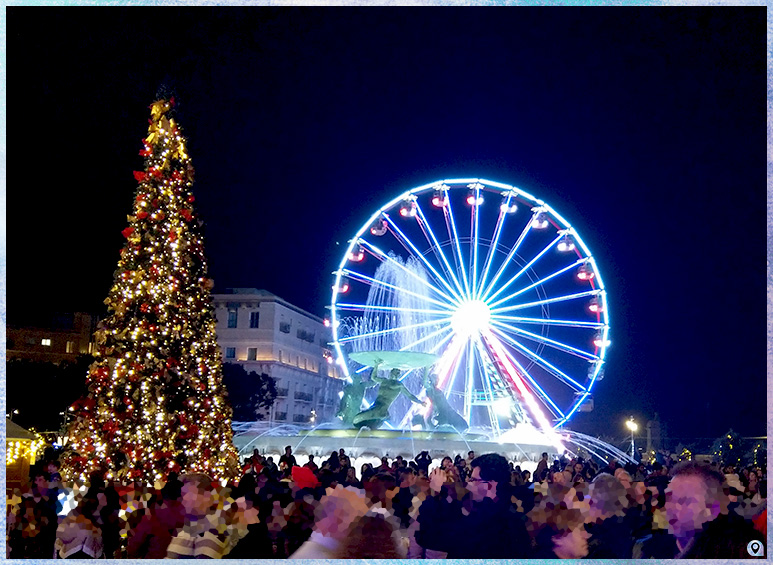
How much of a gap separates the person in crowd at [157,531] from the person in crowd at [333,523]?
1683mm

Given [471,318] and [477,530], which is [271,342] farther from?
[477,530]

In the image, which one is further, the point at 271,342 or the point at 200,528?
the point at 271,342

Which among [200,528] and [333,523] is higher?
[333,523]

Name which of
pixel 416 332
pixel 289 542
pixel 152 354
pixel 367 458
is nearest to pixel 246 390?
pixel 416 332

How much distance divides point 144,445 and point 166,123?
5.25m

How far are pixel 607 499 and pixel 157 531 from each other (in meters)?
3.37

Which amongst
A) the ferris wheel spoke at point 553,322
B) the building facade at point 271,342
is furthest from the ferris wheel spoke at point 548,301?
the building facade at point 271,342

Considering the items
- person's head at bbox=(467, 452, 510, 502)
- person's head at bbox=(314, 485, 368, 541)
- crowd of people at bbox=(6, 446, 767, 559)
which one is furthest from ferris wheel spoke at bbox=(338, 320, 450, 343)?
person's head at bbox=(314, 485, 368, 541)

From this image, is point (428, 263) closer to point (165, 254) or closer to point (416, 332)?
point (416, 332)

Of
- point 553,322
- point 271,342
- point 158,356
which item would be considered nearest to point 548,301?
point 553,322

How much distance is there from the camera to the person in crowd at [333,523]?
4.35 metres

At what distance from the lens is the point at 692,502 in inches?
201

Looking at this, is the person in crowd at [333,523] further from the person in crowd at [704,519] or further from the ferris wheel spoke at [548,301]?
the ferris wheel spoke at [548,301]

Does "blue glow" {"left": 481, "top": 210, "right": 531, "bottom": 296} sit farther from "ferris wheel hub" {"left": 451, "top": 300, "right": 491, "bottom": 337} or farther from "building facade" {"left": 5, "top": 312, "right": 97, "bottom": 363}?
"building facade" {"left": 5, "top": 312, "right": 97, "bottom": 363}
